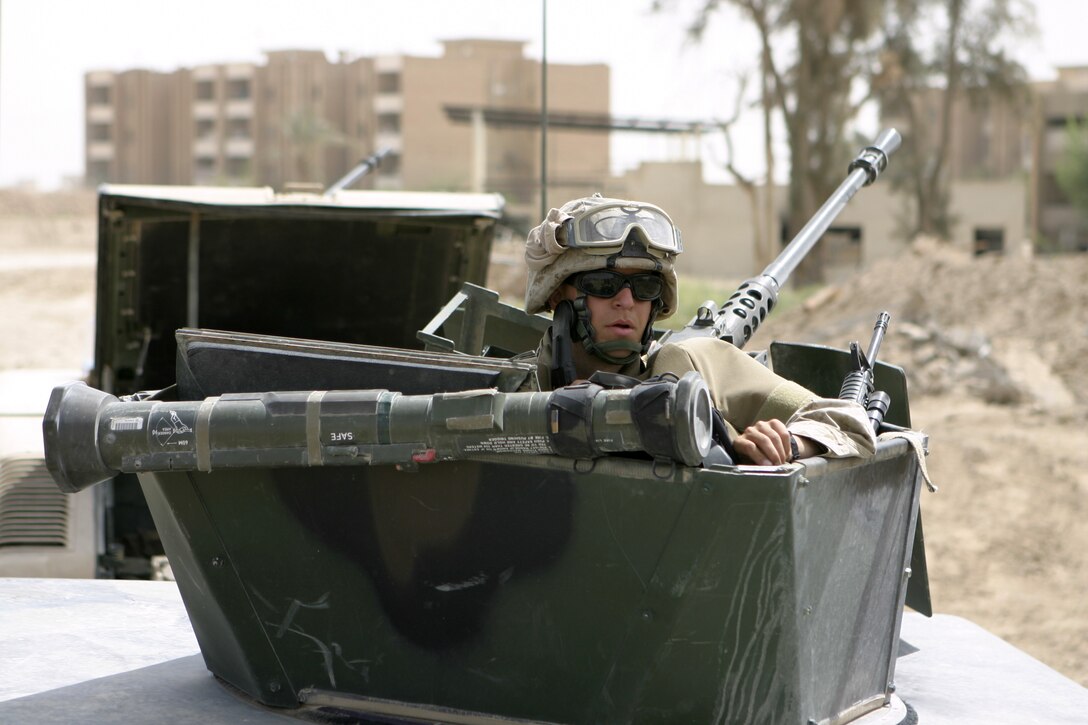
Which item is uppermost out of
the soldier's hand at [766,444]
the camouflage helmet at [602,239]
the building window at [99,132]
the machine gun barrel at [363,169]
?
the building window at [99,132]

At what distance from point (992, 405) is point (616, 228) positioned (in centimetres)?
1193

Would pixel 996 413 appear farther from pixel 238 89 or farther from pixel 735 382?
pixel 238 89

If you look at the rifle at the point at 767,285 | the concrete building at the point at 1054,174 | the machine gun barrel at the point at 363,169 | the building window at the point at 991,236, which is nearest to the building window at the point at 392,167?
the concrete building at the point at 1054,174

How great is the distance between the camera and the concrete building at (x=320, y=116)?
196 feet

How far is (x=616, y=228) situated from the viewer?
2.97 m

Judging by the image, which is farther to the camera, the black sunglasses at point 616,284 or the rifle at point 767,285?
the rifle at point 767,285

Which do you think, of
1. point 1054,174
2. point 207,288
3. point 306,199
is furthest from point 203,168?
point 306,199

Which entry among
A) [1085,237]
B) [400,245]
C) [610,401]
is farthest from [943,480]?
[1085,237]

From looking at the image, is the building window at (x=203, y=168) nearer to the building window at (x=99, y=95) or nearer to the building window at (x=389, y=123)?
the building window at (x=99, y=95)

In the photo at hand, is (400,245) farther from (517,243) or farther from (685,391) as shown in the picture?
(517,243)

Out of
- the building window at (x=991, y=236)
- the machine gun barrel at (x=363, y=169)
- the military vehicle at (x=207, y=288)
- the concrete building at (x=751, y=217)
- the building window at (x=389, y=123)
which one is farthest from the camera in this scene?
the building window at (x=389, y=123)

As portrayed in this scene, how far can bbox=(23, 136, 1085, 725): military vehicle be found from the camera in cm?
243

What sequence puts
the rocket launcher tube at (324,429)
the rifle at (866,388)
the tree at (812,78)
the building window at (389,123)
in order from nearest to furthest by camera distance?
the rocket launcher tube at (324,429)
the rifle at (866,388)
the tree at (812,78)
the building window at (389,123)

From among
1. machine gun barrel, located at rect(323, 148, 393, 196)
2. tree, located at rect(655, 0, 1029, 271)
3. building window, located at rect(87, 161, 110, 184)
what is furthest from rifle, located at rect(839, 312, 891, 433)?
building window, located at rect(87, 161, 110, 184)
